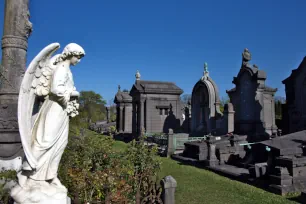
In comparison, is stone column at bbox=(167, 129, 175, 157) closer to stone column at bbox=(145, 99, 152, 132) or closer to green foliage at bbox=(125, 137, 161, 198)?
stone column at bbox=(145, 99, 152, 132)

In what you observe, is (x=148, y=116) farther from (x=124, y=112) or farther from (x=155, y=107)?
(x=124, y=112)

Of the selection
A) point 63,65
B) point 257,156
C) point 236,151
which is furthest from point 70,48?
point 236,151

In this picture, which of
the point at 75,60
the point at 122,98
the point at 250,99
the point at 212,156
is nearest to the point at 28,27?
the point at 75,60

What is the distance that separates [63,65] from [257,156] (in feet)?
30.7

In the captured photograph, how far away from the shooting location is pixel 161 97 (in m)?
22.8

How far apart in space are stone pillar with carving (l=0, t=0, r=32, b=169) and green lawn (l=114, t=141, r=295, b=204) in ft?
13.9

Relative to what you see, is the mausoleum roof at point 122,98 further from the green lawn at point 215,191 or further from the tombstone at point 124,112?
the green lawn at point 215,191

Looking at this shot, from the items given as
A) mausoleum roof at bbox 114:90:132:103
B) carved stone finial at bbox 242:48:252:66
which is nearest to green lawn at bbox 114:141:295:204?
carved stone finial at bbox 242:48:252:66

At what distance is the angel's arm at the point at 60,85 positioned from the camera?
3326mm

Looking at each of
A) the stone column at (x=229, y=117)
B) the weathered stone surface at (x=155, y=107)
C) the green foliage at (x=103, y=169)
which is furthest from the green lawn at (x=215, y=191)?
the weathered stone surface at (x=155, y=107)

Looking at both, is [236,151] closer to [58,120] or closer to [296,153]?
[296,153]

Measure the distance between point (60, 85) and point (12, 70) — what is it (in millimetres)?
3862

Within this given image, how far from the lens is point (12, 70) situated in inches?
253

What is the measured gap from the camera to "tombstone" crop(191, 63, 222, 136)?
17.8m
